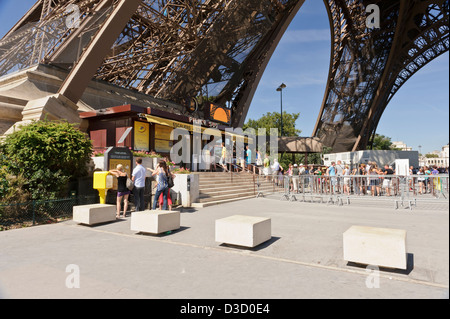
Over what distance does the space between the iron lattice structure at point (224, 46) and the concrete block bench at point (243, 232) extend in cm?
1480

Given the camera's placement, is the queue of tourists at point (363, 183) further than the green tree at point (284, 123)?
No

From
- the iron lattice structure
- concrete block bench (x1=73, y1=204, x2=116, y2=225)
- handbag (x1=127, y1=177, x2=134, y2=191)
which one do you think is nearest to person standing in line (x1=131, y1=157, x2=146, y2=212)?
handbag (x1=127, y1=177, x2=134, y2=191)

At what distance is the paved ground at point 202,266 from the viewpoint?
10.8ft

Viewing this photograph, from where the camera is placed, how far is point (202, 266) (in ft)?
14.0

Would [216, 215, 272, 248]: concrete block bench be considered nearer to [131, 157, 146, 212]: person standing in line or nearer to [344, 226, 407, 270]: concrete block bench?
[344, 226, 407, 270]: concrete block bench

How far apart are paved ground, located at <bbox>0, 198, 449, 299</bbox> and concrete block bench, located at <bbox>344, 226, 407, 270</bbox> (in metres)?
0.17

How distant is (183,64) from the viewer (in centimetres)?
2830

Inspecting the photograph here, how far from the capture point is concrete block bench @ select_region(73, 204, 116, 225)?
7.63 m

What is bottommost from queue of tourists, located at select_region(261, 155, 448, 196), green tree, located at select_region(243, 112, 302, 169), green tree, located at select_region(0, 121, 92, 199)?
queue of tourists, located at select_region(261, 155, 448, 196)

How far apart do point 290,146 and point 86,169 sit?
31.1m

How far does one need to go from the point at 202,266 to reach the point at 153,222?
2.54 metres

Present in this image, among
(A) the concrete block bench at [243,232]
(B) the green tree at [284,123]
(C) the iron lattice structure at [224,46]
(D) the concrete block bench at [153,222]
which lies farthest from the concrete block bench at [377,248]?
(B) the green tree at [284,123]

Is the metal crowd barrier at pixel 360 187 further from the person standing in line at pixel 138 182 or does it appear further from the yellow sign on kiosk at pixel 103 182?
the yellow sign on kiosk at pixel 103 182
